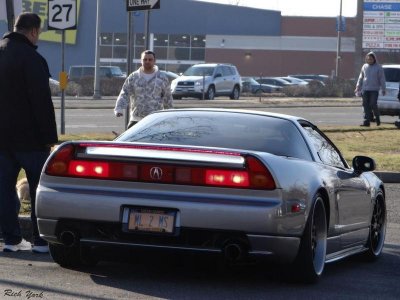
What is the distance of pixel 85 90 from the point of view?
51938 millimetres

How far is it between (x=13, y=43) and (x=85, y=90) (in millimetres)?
43022

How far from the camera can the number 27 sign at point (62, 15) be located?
64.3 ft

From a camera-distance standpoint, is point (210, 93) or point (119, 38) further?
point (119, 38)

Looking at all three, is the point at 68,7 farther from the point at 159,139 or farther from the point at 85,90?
the point at 85,90

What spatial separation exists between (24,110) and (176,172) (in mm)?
1944

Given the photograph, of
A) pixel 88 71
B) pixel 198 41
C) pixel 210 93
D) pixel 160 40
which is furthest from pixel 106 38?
pixel 210 93

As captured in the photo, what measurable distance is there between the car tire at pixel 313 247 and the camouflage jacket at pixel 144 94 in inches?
225

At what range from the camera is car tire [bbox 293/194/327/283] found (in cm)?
777

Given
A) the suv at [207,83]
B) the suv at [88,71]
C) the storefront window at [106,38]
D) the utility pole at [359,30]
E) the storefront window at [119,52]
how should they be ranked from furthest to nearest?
the storefront window at [119,52] → the storefront window at [106,38] → the suv at [88,71] → the utility pole at [359,30] → the suv at [207,83]

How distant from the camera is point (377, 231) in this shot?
980cm

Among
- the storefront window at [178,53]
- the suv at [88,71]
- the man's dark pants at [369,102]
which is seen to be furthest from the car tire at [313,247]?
the storefront window at [178,53]

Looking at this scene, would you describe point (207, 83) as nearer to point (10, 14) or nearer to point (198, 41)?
point (10, 14)

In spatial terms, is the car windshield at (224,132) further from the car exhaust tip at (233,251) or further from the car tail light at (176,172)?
the car exhaust tip at (233,251)

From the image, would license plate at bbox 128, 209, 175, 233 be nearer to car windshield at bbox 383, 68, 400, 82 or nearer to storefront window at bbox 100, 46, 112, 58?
car windshield at bbox 383, 68, 400, 82
